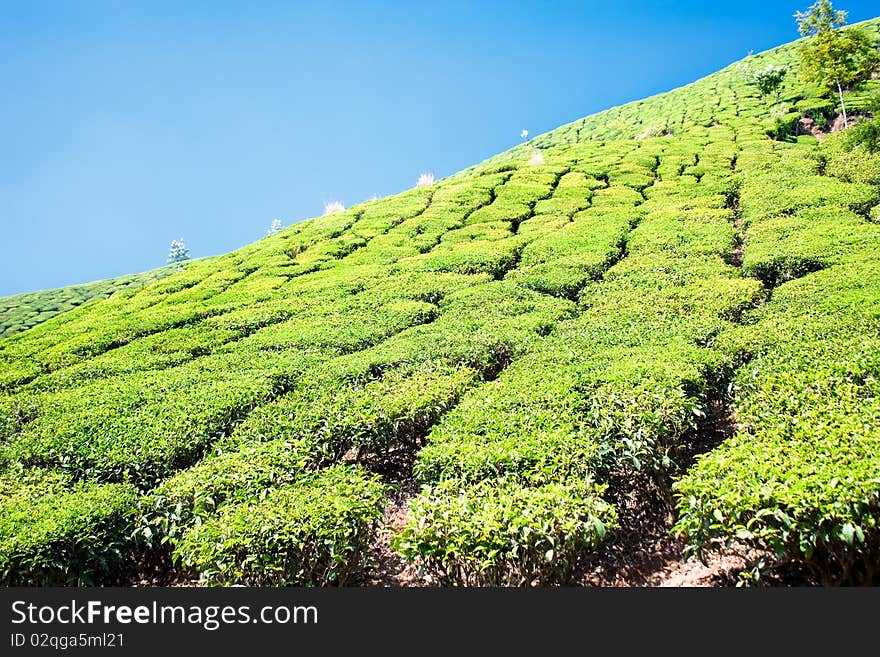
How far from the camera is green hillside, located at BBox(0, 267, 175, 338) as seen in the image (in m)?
31.9

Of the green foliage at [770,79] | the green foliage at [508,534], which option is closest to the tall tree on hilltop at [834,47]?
the green foliage at [770,79]

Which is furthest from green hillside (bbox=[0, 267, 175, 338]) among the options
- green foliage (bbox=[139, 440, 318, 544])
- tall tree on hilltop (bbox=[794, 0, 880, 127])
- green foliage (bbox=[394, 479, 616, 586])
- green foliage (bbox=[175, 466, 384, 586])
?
tall tree on hilltop (bbox=[794, 0, 880, 127])

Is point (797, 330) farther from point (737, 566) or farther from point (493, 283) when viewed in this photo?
point (493, 283)

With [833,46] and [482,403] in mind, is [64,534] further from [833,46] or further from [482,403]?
[833,46]

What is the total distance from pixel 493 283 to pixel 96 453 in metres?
9.69

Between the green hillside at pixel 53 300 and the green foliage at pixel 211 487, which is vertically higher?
the green hillside at pixel 53 300

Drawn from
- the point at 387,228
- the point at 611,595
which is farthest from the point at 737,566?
the point at 387,228

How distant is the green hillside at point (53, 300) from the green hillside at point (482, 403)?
1797 centimetres

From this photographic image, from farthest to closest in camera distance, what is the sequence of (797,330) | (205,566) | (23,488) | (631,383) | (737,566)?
(797,330) < (631,383) < (23,488) < (737,566) < (205,566)

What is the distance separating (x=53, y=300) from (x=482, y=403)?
128 ft

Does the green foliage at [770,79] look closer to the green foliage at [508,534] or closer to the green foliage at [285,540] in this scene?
the green foliage at [508,534]

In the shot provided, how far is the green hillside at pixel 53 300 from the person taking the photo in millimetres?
31906

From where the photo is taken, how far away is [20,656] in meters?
4.59

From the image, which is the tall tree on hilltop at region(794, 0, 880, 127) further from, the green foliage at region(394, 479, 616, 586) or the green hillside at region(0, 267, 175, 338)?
the green hillside at region(0, 267, 175, 338)
